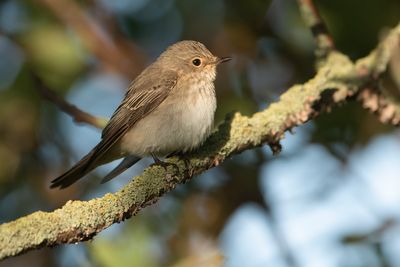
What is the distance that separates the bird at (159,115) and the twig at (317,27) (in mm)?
828

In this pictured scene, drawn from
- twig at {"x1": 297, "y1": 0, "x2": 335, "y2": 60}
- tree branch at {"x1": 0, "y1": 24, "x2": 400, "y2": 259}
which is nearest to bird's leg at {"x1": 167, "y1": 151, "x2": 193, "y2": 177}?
tree branch at {"x1": 0, "y1": 24, "x2": 400, "y2": 259}

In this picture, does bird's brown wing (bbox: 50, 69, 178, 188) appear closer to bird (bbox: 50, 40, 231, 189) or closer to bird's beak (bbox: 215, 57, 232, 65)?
bird (bbox: 50, 40, 231, 189)

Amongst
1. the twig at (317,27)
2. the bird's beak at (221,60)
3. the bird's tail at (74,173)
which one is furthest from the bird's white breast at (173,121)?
the twig at (317,27)

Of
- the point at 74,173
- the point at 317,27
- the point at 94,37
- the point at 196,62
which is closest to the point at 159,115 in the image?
the point at 196,62

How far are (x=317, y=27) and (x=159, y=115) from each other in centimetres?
122

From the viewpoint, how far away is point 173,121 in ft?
15.7

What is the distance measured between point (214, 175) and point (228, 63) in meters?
0.93

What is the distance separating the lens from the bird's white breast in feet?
15.3

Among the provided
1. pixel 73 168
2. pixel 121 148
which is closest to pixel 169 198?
pixel 121 148

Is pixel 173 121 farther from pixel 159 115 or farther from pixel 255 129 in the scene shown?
pixel 255 129

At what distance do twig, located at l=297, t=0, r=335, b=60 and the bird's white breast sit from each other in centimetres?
83

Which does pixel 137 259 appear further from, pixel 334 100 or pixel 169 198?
pixel 334 100

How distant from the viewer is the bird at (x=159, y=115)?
4.60m

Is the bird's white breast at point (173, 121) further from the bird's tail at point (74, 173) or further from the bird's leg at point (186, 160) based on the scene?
the bird's tail at point (74, 173)
